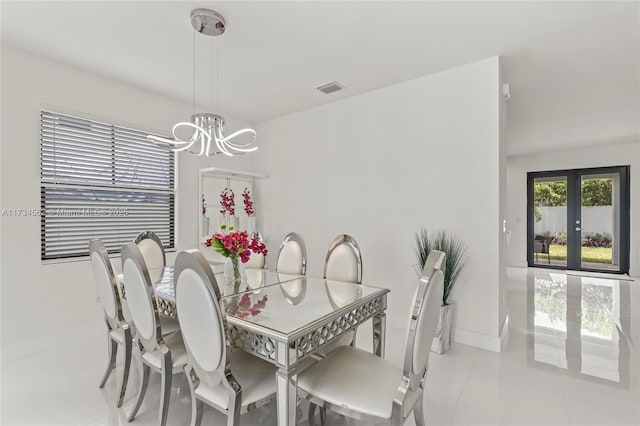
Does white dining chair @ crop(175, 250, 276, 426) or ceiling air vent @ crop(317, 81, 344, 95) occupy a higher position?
ceiling air vent @ crop(317, 81, 344, 95)

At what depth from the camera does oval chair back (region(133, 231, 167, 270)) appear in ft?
9.56

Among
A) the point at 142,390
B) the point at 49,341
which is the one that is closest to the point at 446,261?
the point at 142,390

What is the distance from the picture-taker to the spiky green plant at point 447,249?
291 centimetres

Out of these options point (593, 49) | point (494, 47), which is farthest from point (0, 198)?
point (593, 49)

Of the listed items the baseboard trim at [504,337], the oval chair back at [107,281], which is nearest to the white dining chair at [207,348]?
the oval chair back at [107,281]

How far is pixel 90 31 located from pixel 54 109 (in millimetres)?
1009

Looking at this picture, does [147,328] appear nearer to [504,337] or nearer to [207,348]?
[207,348]

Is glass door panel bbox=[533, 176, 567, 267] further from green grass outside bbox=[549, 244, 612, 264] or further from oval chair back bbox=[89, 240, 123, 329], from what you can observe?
oval chair back bbox=[89, 240, 123, 329]

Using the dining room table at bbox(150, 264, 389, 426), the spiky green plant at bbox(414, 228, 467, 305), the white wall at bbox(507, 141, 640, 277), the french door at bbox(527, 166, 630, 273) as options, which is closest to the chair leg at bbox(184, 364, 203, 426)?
the dining room table at bbox(150, 264, 389, 426)

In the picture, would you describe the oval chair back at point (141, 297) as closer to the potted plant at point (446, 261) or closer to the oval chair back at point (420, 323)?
the oval chair back at point (420, 323)

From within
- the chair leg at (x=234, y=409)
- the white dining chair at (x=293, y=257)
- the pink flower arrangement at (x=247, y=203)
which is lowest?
the chair leg at (x=234, y=409)

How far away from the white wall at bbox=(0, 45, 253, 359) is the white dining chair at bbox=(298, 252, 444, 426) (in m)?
2.84

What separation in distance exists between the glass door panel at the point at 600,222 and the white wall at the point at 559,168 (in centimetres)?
25

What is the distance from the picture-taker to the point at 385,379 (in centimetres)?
146
